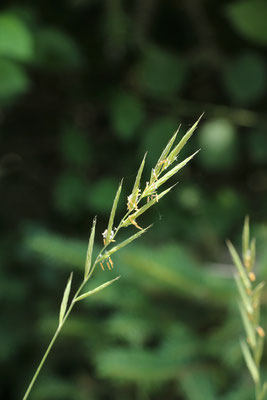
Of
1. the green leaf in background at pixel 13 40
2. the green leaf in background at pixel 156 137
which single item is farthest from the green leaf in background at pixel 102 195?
the green leaf in background at pixel 13 40

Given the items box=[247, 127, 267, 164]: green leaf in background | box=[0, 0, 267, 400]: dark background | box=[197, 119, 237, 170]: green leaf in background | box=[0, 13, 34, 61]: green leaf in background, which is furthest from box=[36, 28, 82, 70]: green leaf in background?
box=[247, 127, 267, 164]: green leaf in background

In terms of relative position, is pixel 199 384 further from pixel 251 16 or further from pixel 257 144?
pixel 251 16

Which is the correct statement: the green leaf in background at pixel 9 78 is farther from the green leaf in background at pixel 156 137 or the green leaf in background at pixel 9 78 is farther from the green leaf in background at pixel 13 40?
the green leaf in background at pixel 156 137

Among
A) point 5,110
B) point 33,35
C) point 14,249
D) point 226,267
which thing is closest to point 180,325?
point 226,267

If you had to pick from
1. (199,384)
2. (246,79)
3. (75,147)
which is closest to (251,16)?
(246,79)

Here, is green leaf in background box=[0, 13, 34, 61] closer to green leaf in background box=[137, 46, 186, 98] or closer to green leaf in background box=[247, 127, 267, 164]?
green leaf in background box=[137, 46, 186, 98]

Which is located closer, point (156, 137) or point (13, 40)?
point (13, 40)
